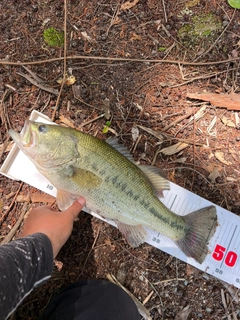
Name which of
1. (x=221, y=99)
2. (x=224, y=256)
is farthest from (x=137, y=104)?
(x=224, y=256)

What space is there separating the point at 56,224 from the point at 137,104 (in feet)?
4.60

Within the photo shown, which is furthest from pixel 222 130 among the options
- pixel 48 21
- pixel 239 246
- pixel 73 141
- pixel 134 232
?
pixel 48 21

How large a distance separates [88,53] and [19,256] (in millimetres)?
2067

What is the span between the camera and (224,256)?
Answer: 310 cm

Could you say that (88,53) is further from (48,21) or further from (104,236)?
(104,236)

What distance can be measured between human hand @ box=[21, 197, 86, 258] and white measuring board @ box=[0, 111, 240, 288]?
415 mm

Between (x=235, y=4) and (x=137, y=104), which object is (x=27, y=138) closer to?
(x=137, y=104)

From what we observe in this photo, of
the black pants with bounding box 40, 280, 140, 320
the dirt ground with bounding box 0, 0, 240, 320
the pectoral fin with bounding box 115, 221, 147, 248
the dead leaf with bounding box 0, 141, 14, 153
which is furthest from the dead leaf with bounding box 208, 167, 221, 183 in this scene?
the dead leaf with bounding box 0, 141, 14, 153

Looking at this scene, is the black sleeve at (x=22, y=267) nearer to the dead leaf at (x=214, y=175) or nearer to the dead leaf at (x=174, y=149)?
→ the dead leaf at (x=174, y=149)

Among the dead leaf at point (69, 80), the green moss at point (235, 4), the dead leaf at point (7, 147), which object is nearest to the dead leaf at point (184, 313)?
the dead leaf at point (7, 147)

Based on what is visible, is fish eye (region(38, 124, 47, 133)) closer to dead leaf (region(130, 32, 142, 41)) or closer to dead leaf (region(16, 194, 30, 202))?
dead leaf (region(16, 194, 30, 202))

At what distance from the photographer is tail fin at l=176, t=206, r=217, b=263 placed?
2756mm

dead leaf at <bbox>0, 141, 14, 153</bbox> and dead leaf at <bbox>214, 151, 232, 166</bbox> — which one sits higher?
dead leaf at <bbox>0, 141, 14, 153</bbox>

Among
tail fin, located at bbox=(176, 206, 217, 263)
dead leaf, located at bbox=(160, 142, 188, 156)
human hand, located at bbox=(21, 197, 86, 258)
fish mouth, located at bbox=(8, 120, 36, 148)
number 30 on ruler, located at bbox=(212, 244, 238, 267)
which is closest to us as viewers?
fish mouth, located at bbox=(8, 120, 36, 148)
